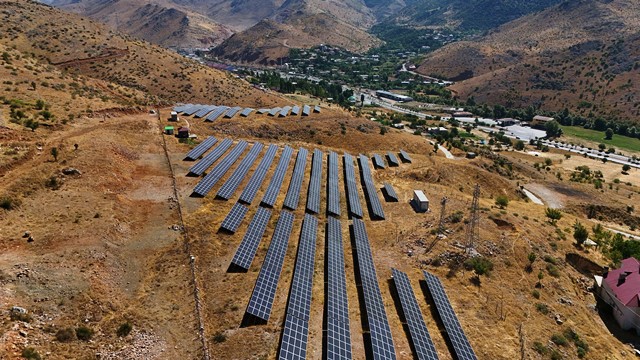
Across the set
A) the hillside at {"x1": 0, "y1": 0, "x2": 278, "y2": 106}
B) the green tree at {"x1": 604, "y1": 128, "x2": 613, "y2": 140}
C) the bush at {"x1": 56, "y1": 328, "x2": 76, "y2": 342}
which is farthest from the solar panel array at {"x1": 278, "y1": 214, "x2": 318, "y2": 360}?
the green tree at {"x1": 604, "y1": 128, "x2": 613, "y2": 140}

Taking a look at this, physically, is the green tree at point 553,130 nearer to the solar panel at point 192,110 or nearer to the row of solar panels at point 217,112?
the row of solar panels at point 217,112

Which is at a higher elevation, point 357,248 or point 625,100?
point 625,100

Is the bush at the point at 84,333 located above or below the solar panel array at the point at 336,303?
above

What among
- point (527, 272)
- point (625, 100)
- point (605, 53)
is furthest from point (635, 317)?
point (605, 53)

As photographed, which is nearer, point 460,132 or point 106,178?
point 106,178

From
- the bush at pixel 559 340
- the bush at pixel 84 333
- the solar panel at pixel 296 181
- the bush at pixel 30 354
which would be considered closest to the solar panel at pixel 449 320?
the bush at pixel 559 340

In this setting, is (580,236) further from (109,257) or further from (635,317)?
(109,257)

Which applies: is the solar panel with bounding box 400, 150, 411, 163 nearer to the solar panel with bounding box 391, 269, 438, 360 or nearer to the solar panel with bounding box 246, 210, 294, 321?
the solar panel with bounding box 246, 210, 294, 321

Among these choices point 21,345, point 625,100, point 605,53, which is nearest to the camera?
point 21,345
